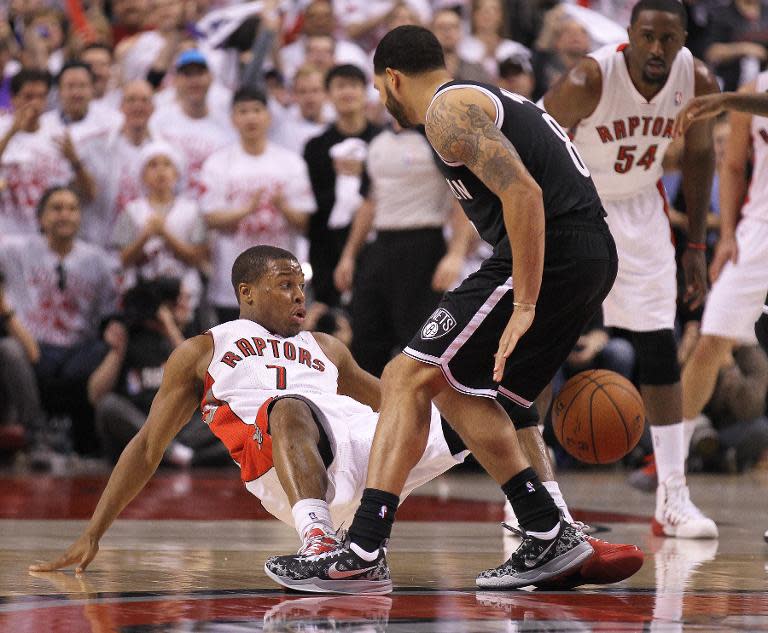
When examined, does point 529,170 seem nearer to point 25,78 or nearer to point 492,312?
point 492,312

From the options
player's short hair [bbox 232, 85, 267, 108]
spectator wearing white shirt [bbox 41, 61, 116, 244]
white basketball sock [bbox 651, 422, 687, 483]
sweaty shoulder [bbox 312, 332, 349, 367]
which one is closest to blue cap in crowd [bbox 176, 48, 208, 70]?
player's short hair [bbox 232, 85, 267, 108]

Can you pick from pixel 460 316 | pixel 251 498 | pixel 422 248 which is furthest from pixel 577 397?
pixel 422 248

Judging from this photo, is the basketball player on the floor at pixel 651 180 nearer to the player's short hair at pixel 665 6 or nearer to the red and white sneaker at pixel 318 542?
the player's short hair at pixel 665 6

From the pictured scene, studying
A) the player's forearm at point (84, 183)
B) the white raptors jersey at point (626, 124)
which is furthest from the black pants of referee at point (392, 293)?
the white raptors jersey at point (626, 124)

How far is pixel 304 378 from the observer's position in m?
5.52

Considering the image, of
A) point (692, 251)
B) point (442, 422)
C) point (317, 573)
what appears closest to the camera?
point (317, 573)

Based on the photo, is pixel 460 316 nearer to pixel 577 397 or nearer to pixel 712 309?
pixel 577 397

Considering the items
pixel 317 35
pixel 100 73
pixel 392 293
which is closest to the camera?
pixel 392 293

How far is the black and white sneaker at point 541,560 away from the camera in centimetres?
473

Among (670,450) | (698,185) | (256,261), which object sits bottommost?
(670,450)

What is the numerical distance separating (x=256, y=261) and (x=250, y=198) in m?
5.20

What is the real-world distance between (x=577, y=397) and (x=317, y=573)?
191 centimetres

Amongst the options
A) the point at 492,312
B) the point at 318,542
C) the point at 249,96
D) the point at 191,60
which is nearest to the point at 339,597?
the point at 318,542

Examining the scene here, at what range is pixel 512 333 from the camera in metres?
4.52
